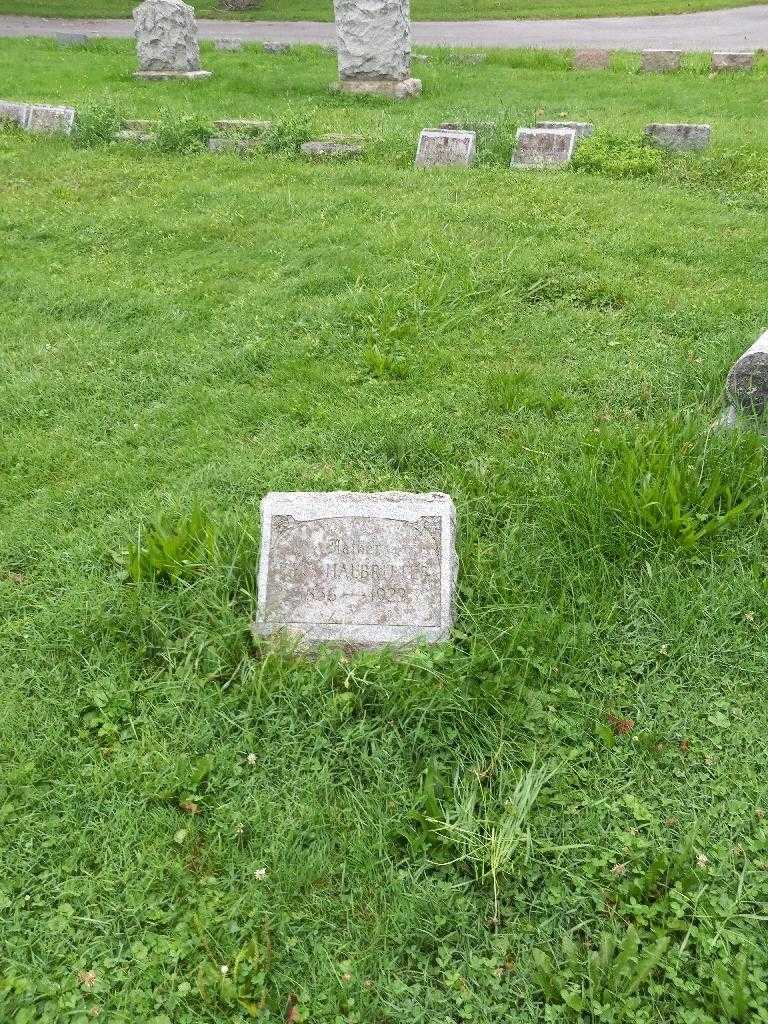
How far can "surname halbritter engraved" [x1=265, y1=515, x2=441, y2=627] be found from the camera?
2.93 metres

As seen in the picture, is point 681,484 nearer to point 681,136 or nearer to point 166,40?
point 681,136

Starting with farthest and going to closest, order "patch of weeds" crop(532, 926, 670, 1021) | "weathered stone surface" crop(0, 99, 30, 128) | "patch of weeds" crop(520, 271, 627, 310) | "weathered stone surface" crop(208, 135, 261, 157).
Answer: "weathered stone surface" crop(0, 99, 30, 128) → "weathered stone surface" crop(208, 135, 261, 157) → "patch of weeds" crop(520, 271, 627, 310) → "patch of weeds" crop(532, 926, 670, 1021)

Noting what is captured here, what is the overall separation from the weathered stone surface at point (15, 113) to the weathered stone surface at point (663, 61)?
30.7ft

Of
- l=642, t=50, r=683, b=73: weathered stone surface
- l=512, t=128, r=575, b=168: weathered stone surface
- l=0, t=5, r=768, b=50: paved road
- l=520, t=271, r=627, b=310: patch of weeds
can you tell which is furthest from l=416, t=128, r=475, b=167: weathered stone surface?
l=0, t=5, r=768, b=50: paved road

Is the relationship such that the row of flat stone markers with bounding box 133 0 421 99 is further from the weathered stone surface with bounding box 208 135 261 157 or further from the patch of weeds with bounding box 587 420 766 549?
the patch of weeds with bounding box 587 420 766 549

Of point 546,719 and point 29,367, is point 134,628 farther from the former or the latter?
point 29,367

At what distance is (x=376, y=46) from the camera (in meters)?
12.0

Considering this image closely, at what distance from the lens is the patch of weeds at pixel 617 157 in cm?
778

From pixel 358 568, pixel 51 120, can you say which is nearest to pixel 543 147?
pixel 51 120

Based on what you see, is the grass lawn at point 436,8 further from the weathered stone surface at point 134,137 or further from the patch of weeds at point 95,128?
the weathered stone surface at point 134,137

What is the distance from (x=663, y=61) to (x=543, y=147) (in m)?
6.57

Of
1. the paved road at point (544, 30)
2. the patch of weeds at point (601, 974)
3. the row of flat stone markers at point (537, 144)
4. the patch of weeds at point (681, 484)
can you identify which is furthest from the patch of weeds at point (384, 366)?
the paved road at point (544, 30)

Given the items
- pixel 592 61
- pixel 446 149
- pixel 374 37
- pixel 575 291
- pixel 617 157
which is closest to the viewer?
pixel 575 291

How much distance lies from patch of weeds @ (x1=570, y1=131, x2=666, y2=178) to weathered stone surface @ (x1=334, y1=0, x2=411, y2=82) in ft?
15.9
